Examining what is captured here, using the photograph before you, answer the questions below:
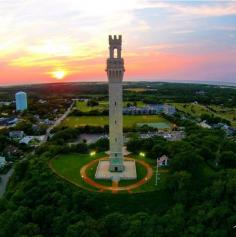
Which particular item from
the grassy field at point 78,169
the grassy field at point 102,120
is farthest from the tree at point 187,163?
the grassy field at point 102,120

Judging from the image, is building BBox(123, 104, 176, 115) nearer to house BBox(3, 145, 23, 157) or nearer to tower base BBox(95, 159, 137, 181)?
house BBox(3, 145, 23, 157)

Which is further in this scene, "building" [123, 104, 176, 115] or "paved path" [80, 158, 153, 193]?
"building" [123, 104, 176, 115]

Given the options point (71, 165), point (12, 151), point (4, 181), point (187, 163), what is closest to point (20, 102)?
point (12, 151)

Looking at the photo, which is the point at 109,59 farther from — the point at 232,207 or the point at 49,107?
the point at 49,107

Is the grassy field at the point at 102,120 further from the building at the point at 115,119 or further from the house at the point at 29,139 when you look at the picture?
the building at the point at 115,119

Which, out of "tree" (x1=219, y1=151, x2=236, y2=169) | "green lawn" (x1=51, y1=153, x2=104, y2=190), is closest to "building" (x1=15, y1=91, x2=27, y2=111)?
"green lawn" (x1=51, y1=153, x2=104, y2=190)

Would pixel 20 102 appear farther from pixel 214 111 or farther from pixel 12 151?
pixel 214 111

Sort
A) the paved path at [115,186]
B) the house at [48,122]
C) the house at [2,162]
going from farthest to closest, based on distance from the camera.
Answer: the house at [48,122], the house at [2,162], the paved path at [115,186]
